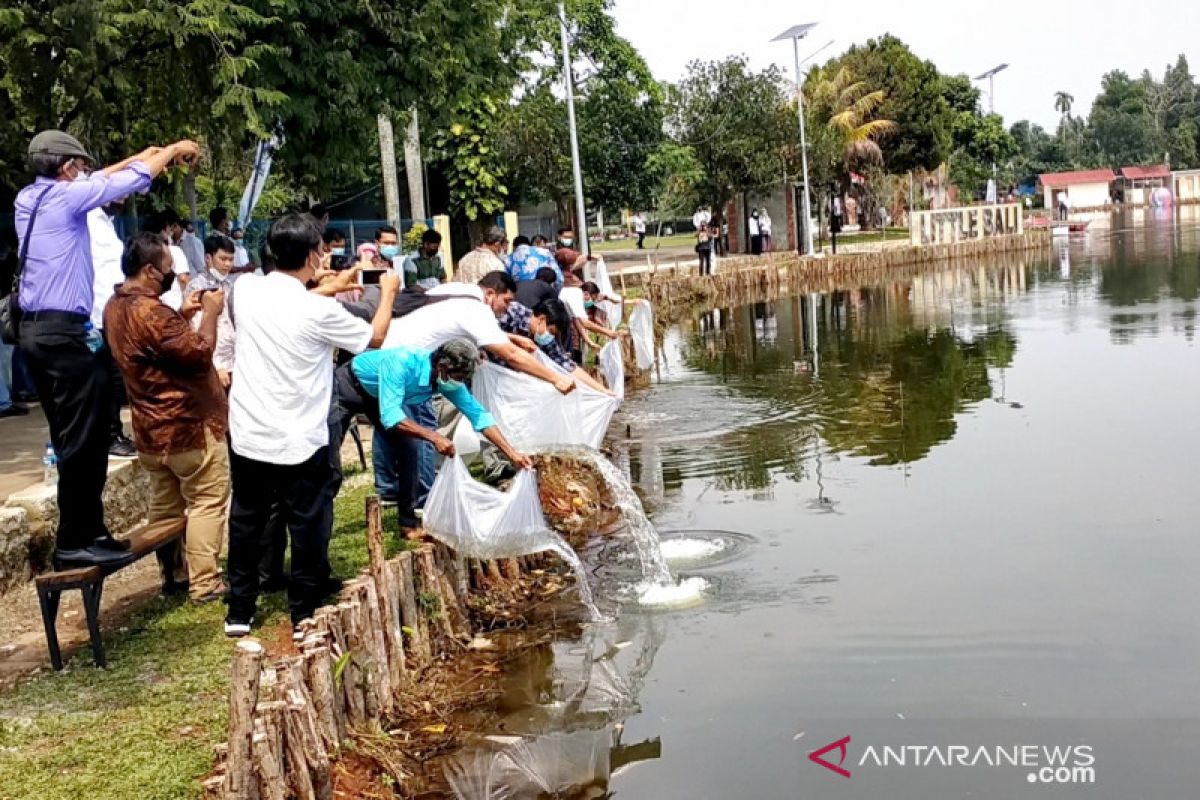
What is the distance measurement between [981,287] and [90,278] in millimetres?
25046

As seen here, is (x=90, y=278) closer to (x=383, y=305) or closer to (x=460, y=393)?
(x=383, y=305)

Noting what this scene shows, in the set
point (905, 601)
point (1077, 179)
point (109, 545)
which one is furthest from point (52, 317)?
point (1077, 179)

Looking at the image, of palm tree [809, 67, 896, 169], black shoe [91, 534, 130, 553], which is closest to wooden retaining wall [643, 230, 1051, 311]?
palm tree [809, 67, 896, 169]

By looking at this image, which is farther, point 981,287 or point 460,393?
point 981,287

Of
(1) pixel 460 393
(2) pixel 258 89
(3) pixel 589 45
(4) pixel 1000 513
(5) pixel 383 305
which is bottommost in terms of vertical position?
Result: (4) pixel 1000 513

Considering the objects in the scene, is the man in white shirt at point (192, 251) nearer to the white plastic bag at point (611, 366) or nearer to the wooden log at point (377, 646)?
the white plastic bag at point (611, 366)

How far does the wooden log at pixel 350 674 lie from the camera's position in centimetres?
500

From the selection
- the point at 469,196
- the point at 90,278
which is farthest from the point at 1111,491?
the point at 469,196

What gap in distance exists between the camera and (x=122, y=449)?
8.40 metres

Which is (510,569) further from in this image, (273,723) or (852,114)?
(852,114)

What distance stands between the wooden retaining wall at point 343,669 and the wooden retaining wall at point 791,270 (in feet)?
56.9

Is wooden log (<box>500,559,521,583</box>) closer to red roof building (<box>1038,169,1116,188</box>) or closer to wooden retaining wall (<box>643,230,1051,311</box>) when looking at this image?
wooden retaining wall (<box>643,230,1051,311</box>)

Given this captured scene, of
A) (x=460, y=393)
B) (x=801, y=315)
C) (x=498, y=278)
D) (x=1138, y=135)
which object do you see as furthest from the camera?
(x=1138, y=135)

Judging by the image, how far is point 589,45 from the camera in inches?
1124
